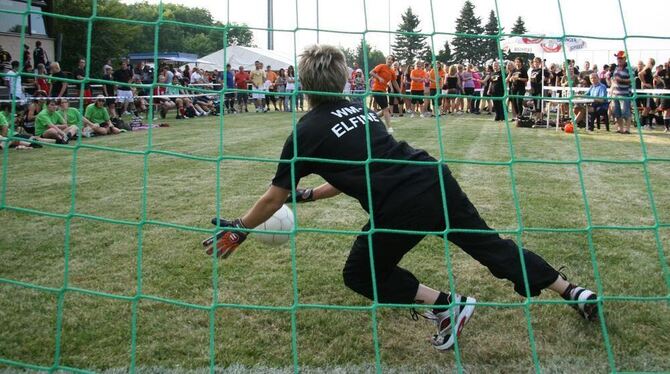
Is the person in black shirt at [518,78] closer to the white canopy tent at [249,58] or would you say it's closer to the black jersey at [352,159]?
the black jersey at [352,159]

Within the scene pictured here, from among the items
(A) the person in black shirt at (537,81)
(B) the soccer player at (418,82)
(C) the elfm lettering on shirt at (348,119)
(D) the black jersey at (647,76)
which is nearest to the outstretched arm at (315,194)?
(C) the elfm lettering on shirt at (348,119)

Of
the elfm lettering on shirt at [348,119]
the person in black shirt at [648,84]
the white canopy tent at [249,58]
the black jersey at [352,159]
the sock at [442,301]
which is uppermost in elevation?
the white canopy tent at [249,58]

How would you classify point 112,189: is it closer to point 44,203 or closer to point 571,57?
point 44,203

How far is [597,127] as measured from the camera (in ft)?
Answer: 42.8

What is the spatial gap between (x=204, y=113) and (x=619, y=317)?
52.8ft

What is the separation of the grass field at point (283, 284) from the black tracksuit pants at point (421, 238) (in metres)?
0.20

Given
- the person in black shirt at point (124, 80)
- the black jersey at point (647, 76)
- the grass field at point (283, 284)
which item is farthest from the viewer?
the person in black shirt at point (124, 80)

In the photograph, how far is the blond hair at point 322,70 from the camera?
8.05ft

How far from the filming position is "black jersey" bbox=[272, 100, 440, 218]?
242 cm

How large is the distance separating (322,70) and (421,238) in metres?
0.86

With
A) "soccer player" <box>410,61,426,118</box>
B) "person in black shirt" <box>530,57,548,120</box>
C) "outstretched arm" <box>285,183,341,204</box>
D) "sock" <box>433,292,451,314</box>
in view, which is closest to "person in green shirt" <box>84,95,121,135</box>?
"soccer player" <box>410,61,426,118</box>

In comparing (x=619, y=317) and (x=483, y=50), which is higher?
(x=483, y=50)

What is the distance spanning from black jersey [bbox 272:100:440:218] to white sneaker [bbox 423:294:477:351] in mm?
639

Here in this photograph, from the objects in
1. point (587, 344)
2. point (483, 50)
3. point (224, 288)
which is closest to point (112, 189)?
point (224, 288)
